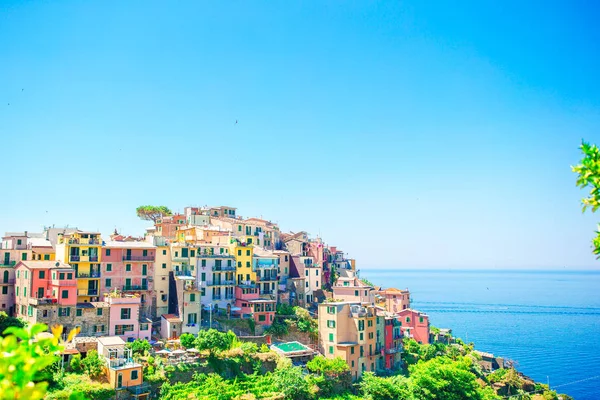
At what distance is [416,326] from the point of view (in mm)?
63094

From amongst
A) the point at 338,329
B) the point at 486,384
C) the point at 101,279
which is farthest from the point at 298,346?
the point at 486,384

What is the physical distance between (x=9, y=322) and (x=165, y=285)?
13.1 metres

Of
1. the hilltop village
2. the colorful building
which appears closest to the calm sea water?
the hilltop village

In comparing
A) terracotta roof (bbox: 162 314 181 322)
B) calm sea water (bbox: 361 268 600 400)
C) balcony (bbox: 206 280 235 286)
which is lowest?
calm sea water (bbox: 361 268 600 400)

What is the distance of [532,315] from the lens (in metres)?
126

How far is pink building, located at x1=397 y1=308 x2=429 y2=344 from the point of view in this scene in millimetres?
62750

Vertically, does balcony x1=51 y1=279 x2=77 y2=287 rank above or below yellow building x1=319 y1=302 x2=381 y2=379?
above

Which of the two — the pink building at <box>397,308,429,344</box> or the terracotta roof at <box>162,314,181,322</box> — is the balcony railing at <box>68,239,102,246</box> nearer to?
the terracotta roof at <box>162,314,181,322</box>

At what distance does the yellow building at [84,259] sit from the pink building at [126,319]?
1.56 metres

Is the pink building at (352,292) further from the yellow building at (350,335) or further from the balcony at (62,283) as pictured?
the balcony at (62,283)

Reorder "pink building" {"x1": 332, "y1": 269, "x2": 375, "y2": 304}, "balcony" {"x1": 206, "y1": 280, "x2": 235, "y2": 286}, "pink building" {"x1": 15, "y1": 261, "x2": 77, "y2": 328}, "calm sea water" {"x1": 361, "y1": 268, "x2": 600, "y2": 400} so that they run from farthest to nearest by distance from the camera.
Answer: "calm sea water" {"x1": 361, "y1": 268, "x2": 600, "y2": 400} → "pink building" {"x1": 332, "y1": 269, "x2": 375, "y2": 304} → "balcony" {"x1": 206, "y1": 280, "x2": 235, "y2": 286} → "pink building" {"x1": 15, "y1": 261, "x2": 77, "y2": 328}

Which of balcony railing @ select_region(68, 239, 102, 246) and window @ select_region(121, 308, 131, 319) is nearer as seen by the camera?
window @ select_region(121, 308, 131, 319)

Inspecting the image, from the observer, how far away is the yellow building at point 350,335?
4906 cm

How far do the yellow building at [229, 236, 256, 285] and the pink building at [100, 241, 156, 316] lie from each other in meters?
9.05
